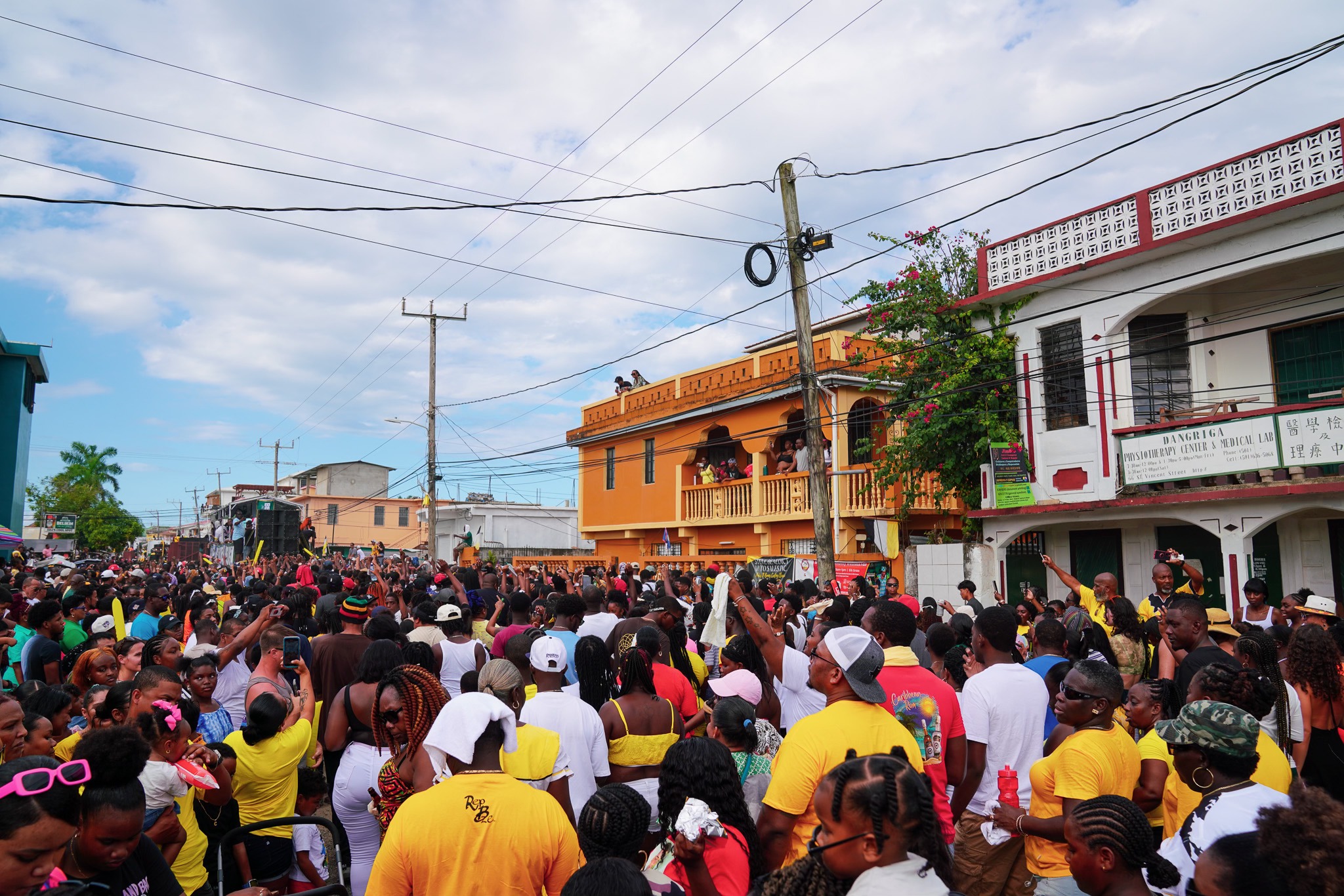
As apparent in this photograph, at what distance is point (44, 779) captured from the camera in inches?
98.9

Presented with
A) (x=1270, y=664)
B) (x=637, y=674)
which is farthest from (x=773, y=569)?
(x=637, y=674)

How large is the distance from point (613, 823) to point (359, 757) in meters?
2.64

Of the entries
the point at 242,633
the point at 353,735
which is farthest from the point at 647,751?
the point at 242,633

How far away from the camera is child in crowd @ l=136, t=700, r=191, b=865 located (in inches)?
146

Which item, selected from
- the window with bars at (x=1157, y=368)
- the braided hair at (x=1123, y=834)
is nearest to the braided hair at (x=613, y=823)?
the braided hair at (x=1123, y=834)

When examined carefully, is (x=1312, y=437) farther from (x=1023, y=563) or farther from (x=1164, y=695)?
(x=1164, y=695)

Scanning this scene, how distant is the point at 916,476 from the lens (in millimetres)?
17594

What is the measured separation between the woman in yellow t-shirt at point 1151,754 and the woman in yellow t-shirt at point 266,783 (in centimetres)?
432

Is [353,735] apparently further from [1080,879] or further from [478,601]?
[478,601]

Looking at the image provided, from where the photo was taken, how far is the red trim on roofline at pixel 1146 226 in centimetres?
1203

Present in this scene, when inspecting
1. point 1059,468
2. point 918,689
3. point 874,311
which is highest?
point 874,311

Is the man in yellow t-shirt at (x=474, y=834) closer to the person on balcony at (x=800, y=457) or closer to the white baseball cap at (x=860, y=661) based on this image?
the white baseball cap at (x=860, y=661)

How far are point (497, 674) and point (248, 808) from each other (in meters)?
1.58

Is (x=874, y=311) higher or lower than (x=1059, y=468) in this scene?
higher
